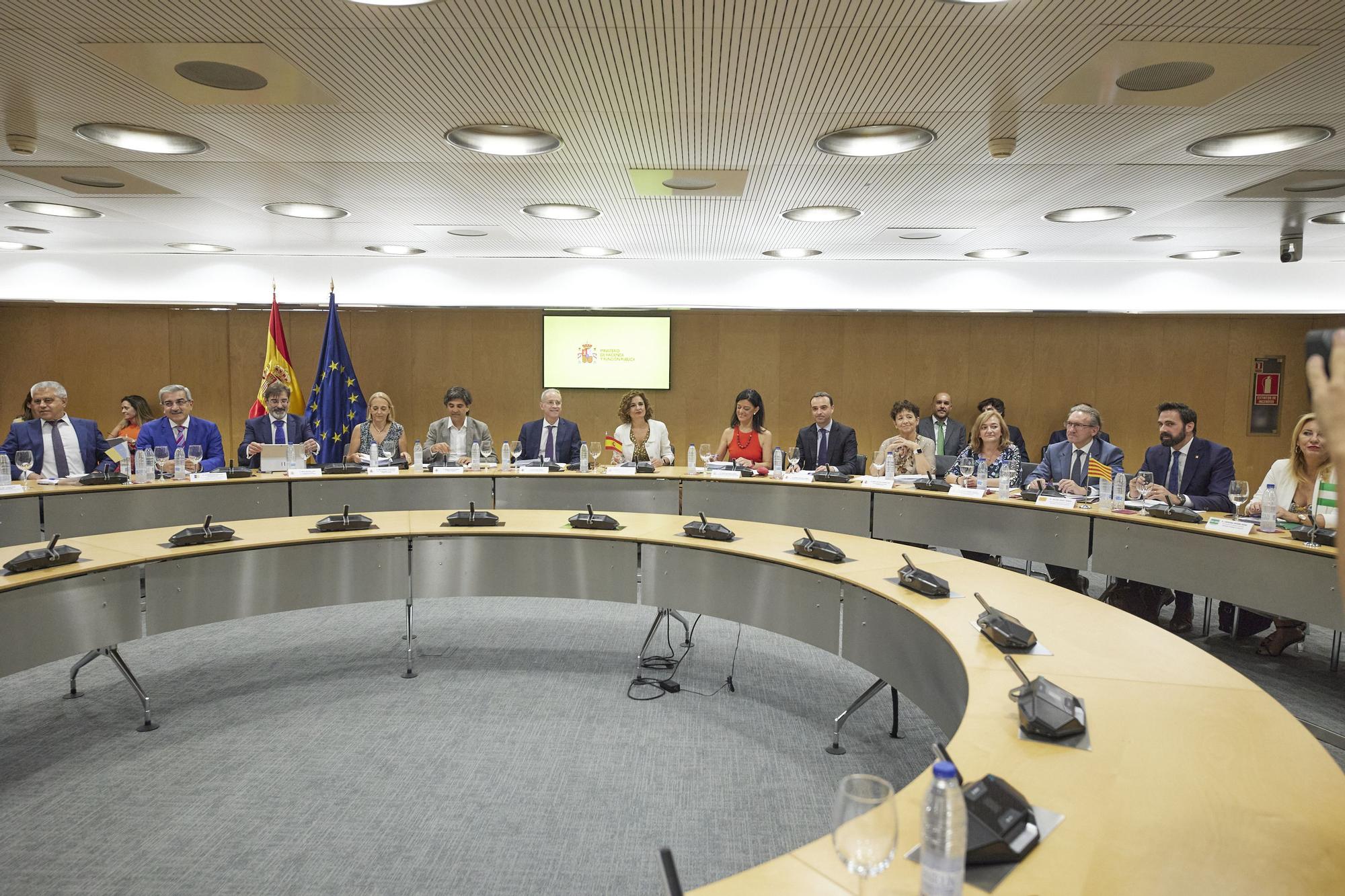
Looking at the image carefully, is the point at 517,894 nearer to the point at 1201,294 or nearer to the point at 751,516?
the point at 751,516

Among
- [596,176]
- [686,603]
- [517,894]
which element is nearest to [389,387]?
[596,176]

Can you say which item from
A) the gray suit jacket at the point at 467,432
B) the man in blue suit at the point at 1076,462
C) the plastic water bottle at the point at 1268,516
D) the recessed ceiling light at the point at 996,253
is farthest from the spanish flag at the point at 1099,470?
the gray suit jacket at the point at 467,432

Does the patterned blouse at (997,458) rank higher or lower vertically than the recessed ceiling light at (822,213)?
lower

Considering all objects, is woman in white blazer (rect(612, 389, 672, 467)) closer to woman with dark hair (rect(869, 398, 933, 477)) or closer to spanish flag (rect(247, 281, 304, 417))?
woman with dark hair (rect(869, 398, 933, 477))

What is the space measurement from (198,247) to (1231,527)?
913 centimetres

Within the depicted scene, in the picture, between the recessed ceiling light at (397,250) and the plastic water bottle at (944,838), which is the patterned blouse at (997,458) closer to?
the plastic water bottle at (944,838)

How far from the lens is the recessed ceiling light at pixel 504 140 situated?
400cm

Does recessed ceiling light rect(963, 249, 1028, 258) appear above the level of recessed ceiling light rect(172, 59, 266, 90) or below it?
above

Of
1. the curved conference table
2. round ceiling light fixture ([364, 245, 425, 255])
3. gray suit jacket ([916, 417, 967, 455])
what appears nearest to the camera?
the curved conference table

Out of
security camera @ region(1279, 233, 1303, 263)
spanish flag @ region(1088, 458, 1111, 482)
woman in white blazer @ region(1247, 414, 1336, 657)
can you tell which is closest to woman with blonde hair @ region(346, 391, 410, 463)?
spanish flag @ region(1088, 458, 1111, 482)

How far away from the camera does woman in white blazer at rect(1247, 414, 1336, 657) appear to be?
4.03m

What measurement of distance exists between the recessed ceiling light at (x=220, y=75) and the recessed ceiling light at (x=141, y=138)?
3.31ft

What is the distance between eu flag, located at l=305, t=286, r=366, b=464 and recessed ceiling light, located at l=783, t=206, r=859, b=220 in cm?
472

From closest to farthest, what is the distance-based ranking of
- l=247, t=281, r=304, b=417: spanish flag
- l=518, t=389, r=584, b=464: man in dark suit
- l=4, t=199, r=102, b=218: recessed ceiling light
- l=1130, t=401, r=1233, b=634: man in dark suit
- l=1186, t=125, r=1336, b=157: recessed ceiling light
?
l=1186, t=125, r=1336, b=157: recessed ceiling light
l=1130, t=401, r=1233, b=634: man in dark suit
l=4, t=199, r=102, b=218: recessed ceiling light
l=518, t=389, r=584, b=464: man in dark suit
l=247, t=281, r=304, b=417: spanish flag
